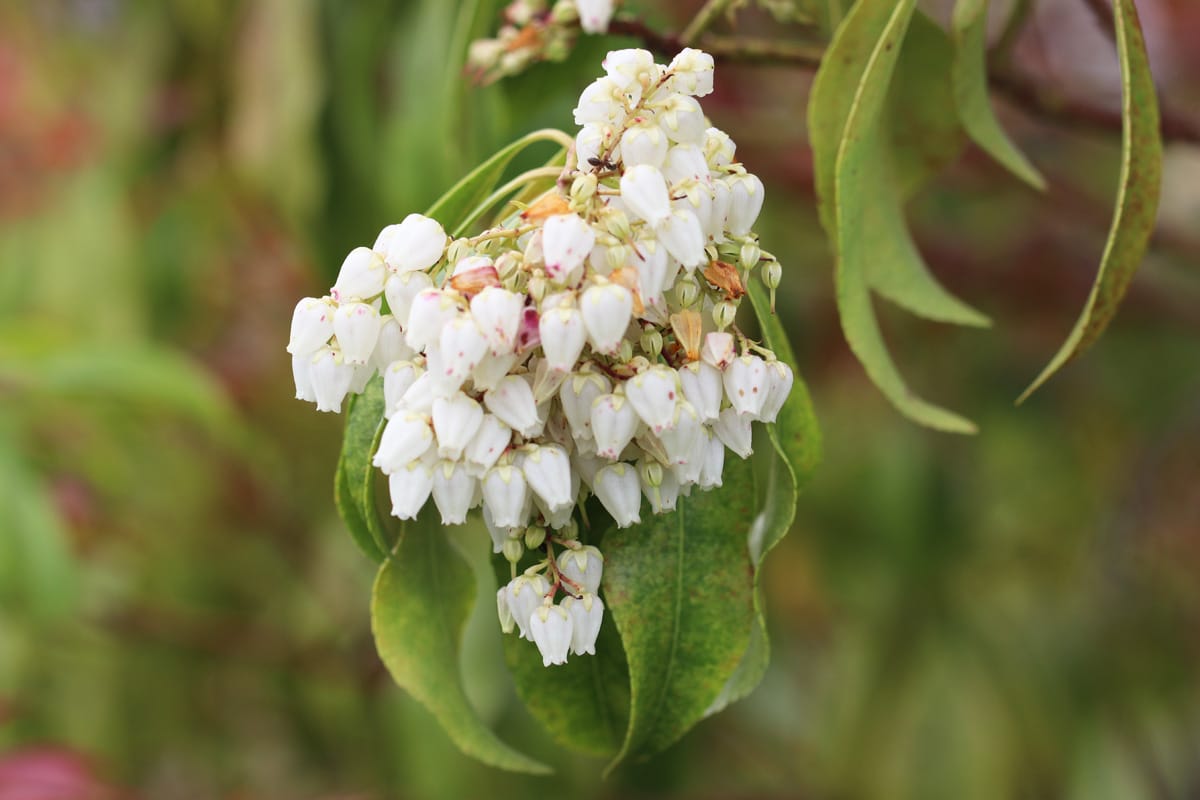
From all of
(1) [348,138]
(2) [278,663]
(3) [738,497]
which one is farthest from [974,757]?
(3) [738,497]

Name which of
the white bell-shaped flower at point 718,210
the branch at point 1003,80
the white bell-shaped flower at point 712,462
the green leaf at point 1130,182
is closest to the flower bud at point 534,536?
the white bell-shaped flower at point 712,462

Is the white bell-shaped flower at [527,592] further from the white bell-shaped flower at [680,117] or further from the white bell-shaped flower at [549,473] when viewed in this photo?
the white bell-shaped flower at [680,117]

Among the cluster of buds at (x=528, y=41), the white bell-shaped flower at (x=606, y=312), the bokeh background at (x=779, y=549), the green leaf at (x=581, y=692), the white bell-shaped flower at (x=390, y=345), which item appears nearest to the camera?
the white bell-shaped flower at (x=606, y=312)

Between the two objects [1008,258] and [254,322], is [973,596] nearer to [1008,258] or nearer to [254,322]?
[1008,258]

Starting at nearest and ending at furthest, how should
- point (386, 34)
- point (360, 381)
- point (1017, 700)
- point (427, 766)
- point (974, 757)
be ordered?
point (360, 381), point (386, 34), point (427, 766), point (974, 757), point (1017, 700)

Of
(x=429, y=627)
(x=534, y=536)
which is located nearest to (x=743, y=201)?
(x=534, y=536)

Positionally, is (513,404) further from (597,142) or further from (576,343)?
(597,142)
